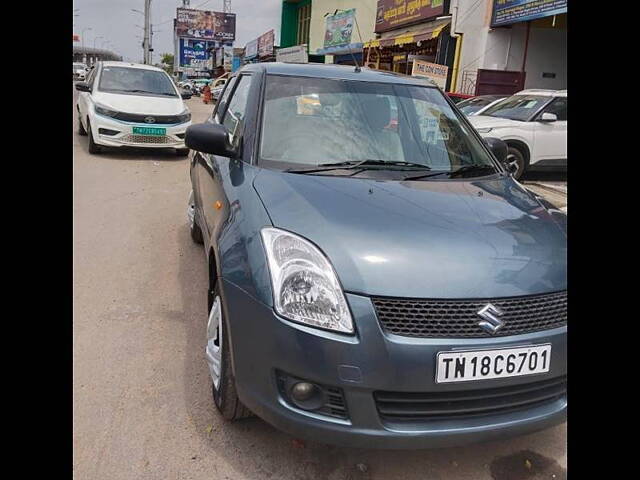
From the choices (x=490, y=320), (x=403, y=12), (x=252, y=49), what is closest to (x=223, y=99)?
(x=490, y=320)

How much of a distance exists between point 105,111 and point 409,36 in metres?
12.5

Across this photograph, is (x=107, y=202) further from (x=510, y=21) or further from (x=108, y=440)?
(x=510, y=21)

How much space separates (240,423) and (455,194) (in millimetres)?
1497

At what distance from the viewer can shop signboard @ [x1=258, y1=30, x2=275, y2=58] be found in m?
37.2

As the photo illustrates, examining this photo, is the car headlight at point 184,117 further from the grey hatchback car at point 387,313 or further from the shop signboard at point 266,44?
the shop signboard at point 266,44

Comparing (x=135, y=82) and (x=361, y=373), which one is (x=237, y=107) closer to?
(x=361, y=373)

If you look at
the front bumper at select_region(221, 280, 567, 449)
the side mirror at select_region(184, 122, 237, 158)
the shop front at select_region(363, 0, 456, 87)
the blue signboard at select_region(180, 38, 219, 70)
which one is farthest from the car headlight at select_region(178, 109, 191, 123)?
the blue signboard at select_region(180, 38, 219, 70)

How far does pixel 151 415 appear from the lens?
2551 millimetres

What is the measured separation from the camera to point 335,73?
348 centimetres

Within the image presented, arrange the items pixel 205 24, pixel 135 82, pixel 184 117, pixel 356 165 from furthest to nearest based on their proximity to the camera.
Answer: pixel 205 24, pixel 135 82, pixel 184 117, pixel 356 165

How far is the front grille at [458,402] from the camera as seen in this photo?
1961 millimetres

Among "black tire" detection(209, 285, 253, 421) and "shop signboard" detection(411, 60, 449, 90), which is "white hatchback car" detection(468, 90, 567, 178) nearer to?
"shop signboard" detection(411, 60, 449, 90)

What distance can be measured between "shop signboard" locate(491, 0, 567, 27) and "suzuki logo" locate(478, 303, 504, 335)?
12.8 meters
